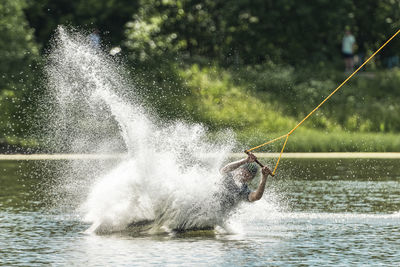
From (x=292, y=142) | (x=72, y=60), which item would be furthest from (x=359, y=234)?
(x=72, y=60)

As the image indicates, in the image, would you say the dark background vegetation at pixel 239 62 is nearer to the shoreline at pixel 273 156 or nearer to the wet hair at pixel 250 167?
the shoreline at pixel 273 156

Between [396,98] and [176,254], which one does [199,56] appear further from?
[176,254]

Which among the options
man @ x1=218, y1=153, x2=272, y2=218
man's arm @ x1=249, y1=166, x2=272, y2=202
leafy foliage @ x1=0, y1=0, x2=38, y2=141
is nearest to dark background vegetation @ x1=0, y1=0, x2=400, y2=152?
leafy foliage @ x1=0, y1=0, x2=38, y2=141

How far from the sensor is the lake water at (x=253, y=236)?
40.6 ft

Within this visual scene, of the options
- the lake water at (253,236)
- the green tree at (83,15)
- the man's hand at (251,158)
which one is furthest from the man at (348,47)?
the man's hand at (251,158)

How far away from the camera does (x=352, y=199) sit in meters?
18.8

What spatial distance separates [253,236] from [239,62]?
2375cm

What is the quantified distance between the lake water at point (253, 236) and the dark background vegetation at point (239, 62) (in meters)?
10.7

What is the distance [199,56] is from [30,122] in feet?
29.4

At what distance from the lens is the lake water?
12.4 m

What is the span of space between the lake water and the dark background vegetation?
10.7m

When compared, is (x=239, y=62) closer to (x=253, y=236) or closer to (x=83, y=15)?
(x=83, y=15)

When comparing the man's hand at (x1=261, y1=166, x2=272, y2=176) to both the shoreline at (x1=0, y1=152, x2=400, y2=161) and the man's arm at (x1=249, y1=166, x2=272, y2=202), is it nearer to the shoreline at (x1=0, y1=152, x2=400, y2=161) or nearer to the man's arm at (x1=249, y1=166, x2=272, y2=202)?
the man's arm at (x1=249, y1=166, x2=272, y2=202)

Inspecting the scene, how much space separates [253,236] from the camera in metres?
14.3
